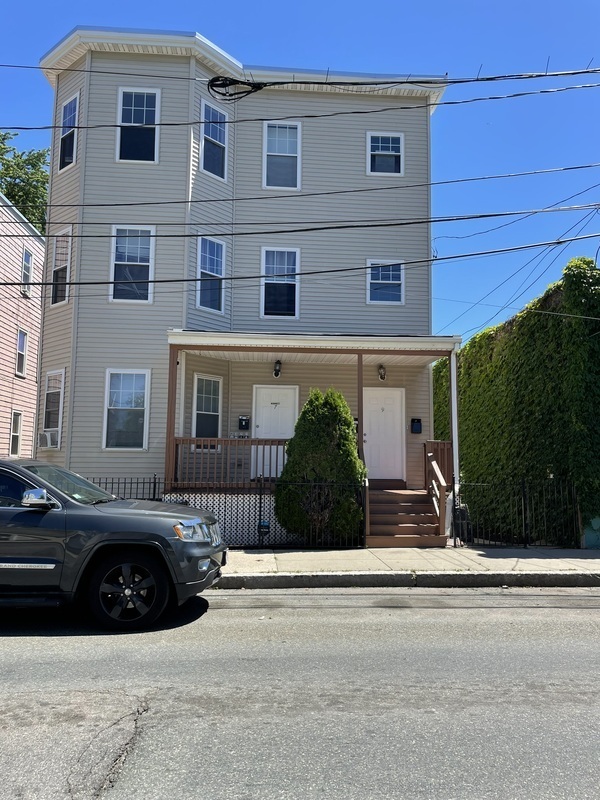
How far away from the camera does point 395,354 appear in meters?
12.8

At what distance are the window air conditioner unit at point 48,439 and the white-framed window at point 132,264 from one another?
3.29m

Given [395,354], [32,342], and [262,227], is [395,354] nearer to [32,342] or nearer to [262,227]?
[262,227]

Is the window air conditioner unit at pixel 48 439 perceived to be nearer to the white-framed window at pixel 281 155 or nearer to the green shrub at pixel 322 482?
the green shrub at pixel 322 482

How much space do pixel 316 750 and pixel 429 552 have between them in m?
7.10

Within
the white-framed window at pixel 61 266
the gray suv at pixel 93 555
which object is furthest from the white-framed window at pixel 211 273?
the gray suv at pixel 93 555

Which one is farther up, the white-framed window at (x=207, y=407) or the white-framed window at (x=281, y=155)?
the white-framed window at (x=281, y=155)

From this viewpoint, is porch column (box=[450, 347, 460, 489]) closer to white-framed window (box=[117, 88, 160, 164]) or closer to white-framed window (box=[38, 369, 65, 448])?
white-framed window (box=[117, 88, 160, 164])

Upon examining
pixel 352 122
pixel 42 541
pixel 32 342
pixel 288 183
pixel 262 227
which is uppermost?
pixel 352 122

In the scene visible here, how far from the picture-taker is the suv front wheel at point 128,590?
5969mm

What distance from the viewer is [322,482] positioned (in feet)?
34.4

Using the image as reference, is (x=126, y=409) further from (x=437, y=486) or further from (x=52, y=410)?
(x=437, y=486)

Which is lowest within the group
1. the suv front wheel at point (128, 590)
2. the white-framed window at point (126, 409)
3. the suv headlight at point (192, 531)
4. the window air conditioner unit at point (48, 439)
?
the suv front wheel at point (128, 590)

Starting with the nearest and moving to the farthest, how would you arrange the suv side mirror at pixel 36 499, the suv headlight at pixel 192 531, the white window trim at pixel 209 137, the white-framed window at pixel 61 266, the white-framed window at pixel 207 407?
the suv side mirror at pixel 36 499 → the suv headlight at pixel 192 531 → the white-framed window at pixel 207 407 → the white-framed window at pixel 61 266 → the white window trim at pixel 209 137

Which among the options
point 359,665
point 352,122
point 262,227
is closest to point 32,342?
point 262,227
